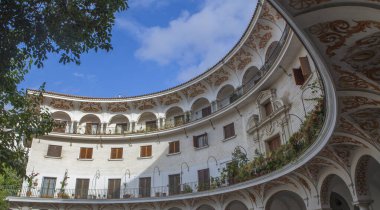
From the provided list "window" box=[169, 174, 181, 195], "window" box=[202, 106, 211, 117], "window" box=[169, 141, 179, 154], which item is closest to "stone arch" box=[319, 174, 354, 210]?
"window" box=[169, 174, 181, 195]

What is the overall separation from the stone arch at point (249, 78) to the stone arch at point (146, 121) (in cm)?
973

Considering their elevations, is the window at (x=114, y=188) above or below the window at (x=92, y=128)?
below

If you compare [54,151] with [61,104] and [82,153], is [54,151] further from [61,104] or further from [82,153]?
[61,104]

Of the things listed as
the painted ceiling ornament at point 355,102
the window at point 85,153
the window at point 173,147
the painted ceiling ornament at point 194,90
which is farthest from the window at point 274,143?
the window at point 85,153

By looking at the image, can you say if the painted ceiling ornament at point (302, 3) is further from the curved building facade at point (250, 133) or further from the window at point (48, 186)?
the window at point (48, 186)

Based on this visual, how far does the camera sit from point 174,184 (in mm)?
26000

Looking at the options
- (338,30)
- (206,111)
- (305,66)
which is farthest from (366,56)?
(206,111)

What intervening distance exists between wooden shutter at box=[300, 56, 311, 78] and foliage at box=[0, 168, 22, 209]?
13463 millimetres

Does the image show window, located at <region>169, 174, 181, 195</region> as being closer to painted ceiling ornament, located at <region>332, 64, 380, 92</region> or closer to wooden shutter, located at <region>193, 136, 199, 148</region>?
wooden shutter, located at <region>193, 136, 199, 148</region>

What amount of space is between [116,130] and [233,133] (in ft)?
38.7

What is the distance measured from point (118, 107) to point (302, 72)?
63.9ft

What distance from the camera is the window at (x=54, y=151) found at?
27.5 meters

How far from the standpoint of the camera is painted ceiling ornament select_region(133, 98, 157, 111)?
98.4 ft

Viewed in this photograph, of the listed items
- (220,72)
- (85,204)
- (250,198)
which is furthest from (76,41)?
(85,204)
